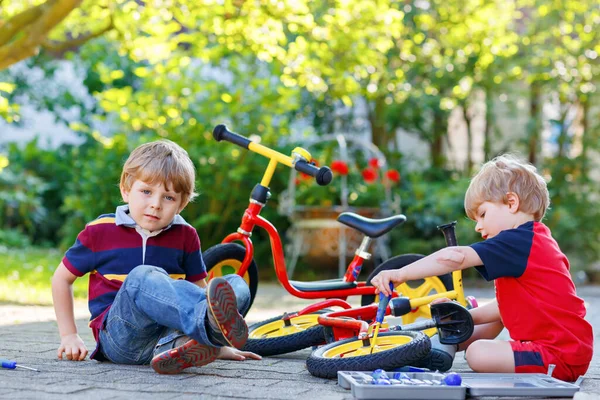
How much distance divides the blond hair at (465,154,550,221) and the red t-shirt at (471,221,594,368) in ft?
0.32

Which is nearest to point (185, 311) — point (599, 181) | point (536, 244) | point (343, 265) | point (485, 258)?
point (485, 258)

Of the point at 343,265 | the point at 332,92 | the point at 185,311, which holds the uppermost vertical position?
the point at 332,92

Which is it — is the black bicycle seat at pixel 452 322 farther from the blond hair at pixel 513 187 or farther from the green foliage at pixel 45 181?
the green foliage at pixel 45 181

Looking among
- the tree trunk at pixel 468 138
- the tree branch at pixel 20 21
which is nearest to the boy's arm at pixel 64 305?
the tree branch at pixel 20 21

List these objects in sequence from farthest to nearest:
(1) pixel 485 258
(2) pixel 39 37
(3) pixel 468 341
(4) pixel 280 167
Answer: (4) pixel 280 167 → (2) pixel 39 37 → (3) pixel 468 341 → (1) pixel 485 258

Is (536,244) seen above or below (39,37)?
below

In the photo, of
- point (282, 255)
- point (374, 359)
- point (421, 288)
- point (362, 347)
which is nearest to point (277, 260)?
point (282, 255)

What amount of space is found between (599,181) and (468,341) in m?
7.50

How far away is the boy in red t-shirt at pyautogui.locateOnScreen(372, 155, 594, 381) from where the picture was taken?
111 inches

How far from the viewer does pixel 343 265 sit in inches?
311

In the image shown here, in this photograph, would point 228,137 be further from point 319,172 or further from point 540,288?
point 540,288

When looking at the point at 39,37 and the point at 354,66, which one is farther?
the point at 354,66

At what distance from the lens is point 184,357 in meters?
2.72

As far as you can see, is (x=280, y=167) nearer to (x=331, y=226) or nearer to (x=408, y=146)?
(x=331, y=226)
